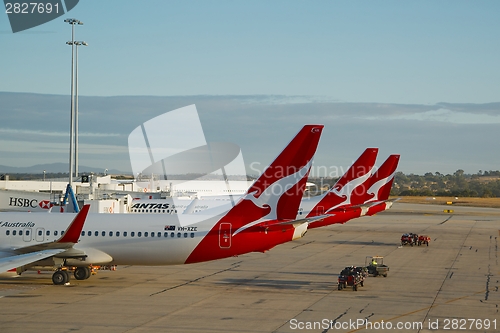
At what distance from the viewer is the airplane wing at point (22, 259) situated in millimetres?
21944

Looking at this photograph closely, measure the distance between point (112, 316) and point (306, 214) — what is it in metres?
29.9

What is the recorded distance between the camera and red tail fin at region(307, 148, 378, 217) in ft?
180

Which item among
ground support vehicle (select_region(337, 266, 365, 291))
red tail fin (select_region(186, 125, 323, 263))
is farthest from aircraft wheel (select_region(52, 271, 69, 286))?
ground support vehicle (select_region(337, 266, 365, 291))

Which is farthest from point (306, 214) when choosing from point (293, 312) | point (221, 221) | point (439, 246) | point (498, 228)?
point (498, 228)

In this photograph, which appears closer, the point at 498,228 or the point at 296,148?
the point at 296,148

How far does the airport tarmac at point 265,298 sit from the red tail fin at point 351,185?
7081mm

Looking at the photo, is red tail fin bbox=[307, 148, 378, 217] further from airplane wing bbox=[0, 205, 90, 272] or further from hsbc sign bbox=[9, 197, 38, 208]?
hsbc sign bbox=[9, 197, 38, 208]

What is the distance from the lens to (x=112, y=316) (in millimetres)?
25469

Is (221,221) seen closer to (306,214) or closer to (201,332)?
(201,332)

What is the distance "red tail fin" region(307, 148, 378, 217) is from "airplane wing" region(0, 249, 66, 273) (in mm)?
27936

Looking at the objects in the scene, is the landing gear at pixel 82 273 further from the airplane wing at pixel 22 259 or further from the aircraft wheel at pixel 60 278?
the airplane wing at pixel 22 259

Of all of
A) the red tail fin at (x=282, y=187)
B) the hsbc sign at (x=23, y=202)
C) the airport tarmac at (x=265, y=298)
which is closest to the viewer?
the airport tarmac at (x=265, y=298)

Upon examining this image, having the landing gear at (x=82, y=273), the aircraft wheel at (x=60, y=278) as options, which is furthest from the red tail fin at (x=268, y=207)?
the aircraft wheel at (x=60, y=278)

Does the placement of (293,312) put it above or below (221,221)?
below
